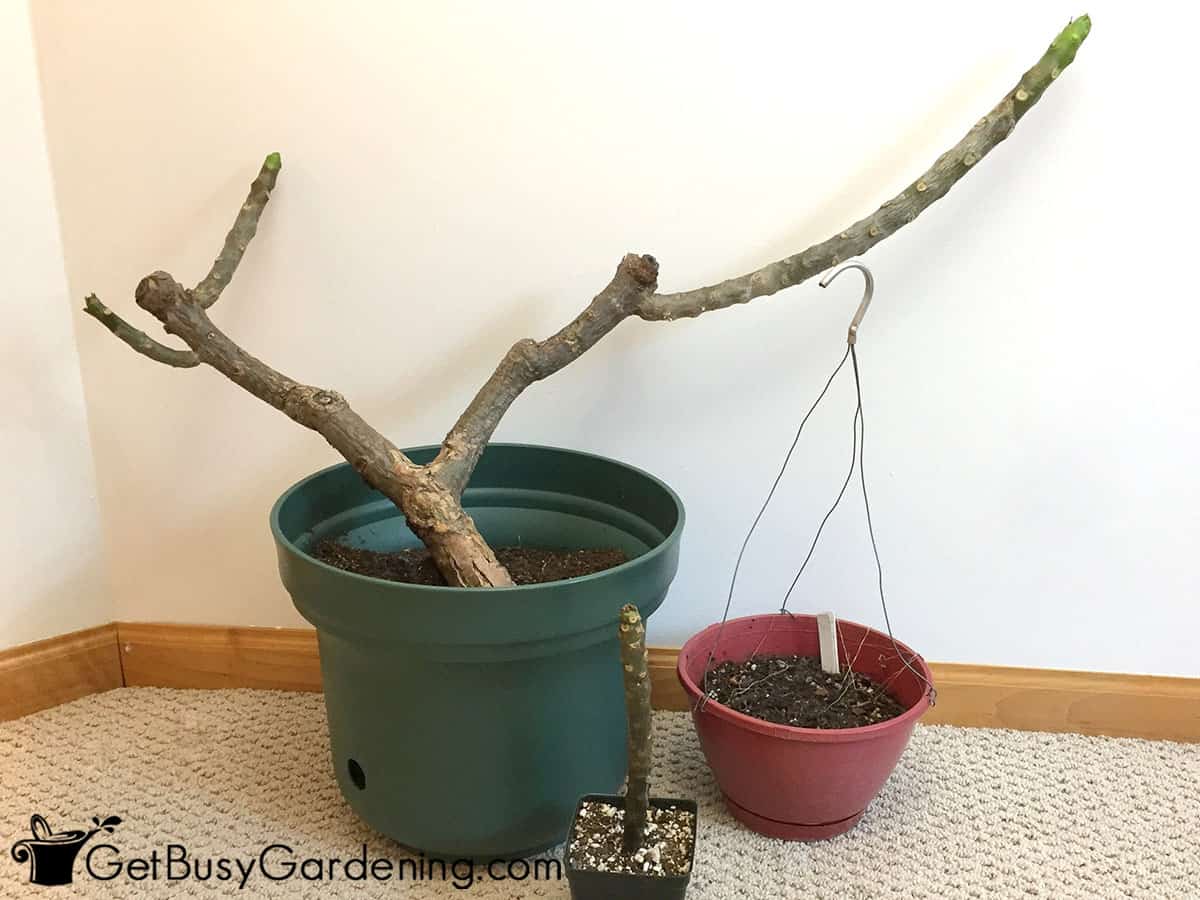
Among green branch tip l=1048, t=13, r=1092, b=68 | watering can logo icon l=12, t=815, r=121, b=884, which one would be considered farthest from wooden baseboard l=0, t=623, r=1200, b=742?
green branch tip l=1048, t=13, r=1092, b=68

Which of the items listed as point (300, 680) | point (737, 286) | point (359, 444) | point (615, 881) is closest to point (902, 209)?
point (737, 286)

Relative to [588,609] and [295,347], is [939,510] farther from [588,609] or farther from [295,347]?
[295,347]

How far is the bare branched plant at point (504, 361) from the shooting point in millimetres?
922

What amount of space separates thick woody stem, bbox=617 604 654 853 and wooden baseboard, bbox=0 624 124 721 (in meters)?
0.80

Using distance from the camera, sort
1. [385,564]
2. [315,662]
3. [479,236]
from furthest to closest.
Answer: [315,662], [479,236], [385,564]

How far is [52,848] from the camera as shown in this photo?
3.26 ft

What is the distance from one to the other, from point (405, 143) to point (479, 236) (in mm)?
131

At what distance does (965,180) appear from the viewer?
104 cm

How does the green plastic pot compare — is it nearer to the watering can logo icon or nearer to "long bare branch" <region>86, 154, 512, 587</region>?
"long bare branch" <region>86, 154, 512, 587</region>

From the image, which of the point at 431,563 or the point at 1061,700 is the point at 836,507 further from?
the point at 431,563

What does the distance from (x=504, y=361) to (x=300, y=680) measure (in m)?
0.57

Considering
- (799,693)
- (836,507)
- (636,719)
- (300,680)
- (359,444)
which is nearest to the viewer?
(636,719)

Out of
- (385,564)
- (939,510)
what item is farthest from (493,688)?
(939,510)

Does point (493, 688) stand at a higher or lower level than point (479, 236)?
lower
